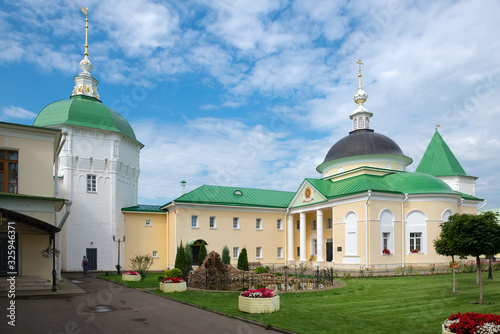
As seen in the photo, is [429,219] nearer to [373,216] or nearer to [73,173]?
[373,216]

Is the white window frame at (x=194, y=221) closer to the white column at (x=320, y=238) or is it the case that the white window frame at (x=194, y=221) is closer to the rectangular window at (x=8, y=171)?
the white column at (x=320, y=238)

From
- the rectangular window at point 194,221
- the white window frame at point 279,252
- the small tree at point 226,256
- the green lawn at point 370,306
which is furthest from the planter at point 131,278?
the white window frame at point 279,252

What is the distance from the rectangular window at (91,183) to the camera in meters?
35.6

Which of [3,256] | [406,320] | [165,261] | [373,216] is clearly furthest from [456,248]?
[165,261]

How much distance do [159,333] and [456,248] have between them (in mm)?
11574

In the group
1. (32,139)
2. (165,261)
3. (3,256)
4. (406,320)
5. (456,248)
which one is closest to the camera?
(406,320)

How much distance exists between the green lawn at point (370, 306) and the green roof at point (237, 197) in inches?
784

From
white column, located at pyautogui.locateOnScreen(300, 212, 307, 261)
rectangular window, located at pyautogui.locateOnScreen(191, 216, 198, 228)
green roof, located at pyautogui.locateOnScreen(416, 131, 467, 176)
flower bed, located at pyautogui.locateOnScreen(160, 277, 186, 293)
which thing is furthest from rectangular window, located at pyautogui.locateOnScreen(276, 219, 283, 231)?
flower bed, located at pyautogui.locateOnScreen(160, 277, 186, 293)

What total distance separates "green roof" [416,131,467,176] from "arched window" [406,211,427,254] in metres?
16.9

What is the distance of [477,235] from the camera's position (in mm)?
14312

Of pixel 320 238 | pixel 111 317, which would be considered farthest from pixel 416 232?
pixel 111 317

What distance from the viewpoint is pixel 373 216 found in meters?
30.6

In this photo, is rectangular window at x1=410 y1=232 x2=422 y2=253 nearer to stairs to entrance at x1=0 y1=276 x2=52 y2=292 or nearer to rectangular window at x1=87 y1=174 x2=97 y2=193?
stairs to entrance at x1=0 y1=276 x2=52 y2=292

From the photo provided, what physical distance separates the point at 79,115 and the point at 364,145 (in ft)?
90.0
